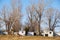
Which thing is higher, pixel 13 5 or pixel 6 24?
pixel 13 5

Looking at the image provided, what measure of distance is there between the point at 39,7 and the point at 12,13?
25.8ft

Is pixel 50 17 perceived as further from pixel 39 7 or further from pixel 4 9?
pixel 4 9

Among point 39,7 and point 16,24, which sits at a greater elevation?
point 39,7

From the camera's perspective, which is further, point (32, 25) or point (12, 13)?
point (32, 25)

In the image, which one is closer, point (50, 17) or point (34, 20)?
point (34, 20)

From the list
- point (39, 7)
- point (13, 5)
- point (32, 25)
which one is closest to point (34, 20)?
point (32, 25)

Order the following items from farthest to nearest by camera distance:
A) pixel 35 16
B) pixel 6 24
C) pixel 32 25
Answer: pixel 32 25 < pixel 35 16 < pixel 6 24

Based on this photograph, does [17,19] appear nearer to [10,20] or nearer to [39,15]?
[10,20]

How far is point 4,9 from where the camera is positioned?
138 feet

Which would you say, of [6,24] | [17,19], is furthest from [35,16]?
[6,24]

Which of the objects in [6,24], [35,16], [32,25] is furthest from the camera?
[32,25]

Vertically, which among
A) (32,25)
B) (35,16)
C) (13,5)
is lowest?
(32,25)

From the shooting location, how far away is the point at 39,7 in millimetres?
39938

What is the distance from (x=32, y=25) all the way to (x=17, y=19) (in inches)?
241
